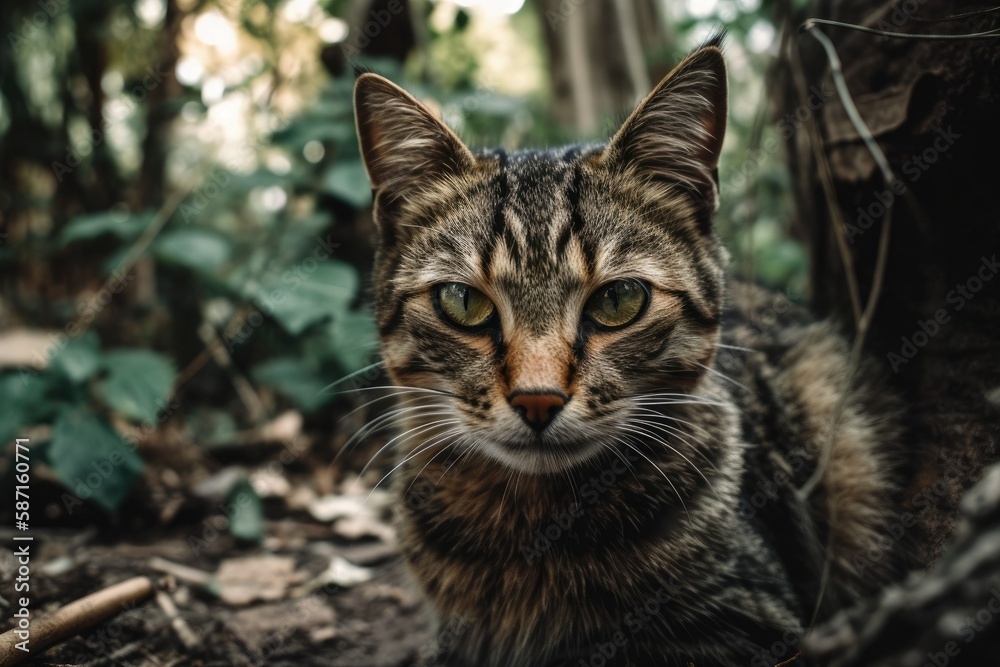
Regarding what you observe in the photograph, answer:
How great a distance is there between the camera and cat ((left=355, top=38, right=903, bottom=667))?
5.63 feet

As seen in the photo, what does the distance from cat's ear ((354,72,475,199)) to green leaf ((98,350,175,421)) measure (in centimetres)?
131

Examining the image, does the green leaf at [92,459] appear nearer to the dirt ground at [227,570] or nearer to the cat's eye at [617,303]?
the dirt ground at [227,570]

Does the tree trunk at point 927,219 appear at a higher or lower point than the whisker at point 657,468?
higher

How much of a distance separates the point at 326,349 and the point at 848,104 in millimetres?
2542

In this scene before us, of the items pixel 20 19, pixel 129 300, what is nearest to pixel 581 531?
pixel 129 300

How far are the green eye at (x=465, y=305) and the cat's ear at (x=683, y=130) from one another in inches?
22.8

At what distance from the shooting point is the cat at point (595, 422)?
1.72 meters

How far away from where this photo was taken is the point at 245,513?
289 cm

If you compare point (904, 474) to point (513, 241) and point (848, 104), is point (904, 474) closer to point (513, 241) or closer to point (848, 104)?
point (848, 104)

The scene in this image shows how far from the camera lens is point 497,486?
1.96 meters

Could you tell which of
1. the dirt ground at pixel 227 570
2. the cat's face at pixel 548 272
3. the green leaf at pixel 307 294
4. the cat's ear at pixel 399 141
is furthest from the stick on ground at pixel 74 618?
the cat's ear at pixel 399 141

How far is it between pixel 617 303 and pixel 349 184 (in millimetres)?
1764

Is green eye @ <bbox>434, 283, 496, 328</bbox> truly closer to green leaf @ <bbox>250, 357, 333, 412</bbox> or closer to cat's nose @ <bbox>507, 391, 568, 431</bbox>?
cat's nose @ <bbox>507, 391, 568, 431</bbox>

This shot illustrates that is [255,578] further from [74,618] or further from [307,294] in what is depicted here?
[307,294]
